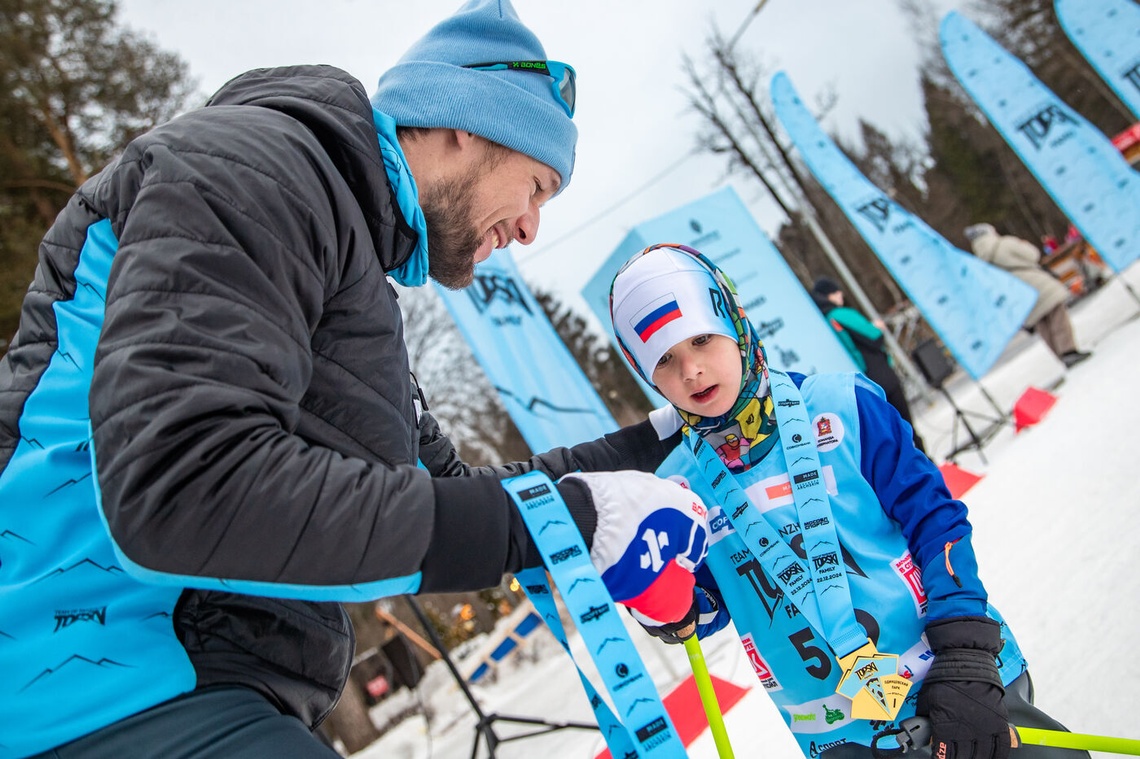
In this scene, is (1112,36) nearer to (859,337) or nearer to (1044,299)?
(1044,299)

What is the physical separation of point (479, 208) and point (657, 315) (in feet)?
2.10

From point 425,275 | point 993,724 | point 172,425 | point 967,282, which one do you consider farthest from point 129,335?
point 967,282

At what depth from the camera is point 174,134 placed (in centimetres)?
94

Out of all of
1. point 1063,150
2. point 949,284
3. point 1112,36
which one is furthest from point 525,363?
point 1112,36

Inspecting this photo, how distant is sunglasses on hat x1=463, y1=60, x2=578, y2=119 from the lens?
157 centimetres

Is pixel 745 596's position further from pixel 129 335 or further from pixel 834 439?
pixel 129 335

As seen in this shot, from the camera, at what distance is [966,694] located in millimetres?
1411

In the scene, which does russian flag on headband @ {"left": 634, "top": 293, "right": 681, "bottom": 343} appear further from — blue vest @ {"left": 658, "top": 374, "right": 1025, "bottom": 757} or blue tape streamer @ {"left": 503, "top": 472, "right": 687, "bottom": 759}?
blue tape streamer @ {"left": 503, "top": 472, "right": 687, "bottom": 759}

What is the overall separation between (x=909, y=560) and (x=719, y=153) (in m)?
20.0

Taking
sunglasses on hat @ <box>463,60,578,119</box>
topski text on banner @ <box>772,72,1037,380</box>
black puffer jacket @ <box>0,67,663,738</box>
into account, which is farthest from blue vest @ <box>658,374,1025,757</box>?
topski text on banner @ <box>772,72,1037,380</box>

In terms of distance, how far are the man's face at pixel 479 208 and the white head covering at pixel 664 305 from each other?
471 mm

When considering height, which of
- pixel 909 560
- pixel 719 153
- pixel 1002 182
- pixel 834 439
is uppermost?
pixel 719 153

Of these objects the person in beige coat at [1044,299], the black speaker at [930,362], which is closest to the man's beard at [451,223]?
the black speaker at [930,362]

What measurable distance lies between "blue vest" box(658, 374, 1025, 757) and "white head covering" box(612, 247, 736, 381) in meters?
0.35
